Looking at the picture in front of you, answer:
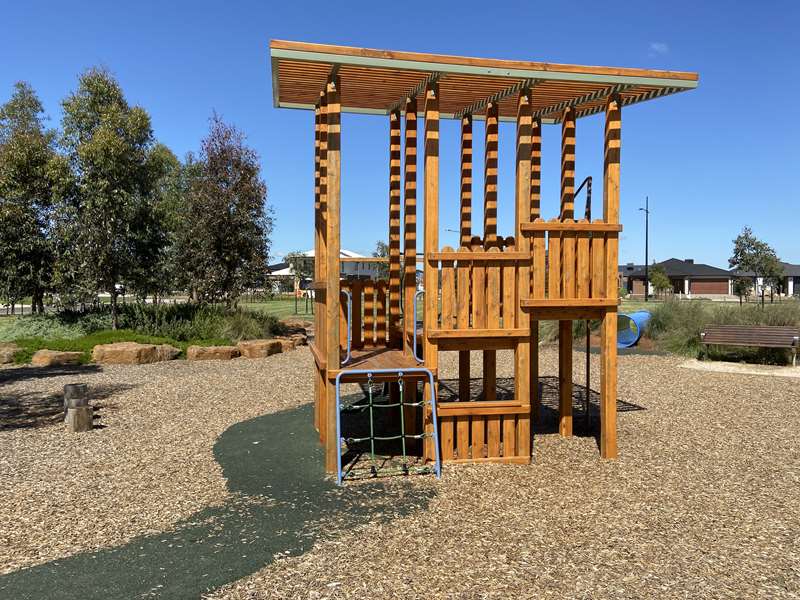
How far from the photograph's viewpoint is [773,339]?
12.9 meters

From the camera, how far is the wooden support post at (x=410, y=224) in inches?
269

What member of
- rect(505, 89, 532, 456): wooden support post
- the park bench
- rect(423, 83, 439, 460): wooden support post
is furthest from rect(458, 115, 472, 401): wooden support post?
the park bench

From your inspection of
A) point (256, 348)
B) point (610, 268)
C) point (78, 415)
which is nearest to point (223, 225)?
point (256, 348)

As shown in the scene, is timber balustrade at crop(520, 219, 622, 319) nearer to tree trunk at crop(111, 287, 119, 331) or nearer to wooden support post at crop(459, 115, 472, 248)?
wooden support post at crop(459, 115, 472, 248)

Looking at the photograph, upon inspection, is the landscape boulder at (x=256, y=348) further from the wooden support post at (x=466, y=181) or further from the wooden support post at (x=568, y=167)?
the wooden support post at (x=568, y=167)

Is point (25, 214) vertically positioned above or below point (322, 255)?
above

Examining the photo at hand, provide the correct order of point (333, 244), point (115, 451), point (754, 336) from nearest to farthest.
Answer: point (333, 244) < point (115, 451) < point (754, 336)

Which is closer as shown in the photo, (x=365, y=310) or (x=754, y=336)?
(x=365, y=310)

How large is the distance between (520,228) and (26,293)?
57.2 feet

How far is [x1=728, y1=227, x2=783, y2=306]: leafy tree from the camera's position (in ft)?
128

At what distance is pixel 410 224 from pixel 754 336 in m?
10.1

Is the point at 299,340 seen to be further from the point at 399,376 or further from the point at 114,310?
the point at 399,376

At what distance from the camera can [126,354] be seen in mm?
13750

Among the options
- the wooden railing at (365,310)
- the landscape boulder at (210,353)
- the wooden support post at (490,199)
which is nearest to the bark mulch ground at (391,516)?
the wooden support post at (490,199)
